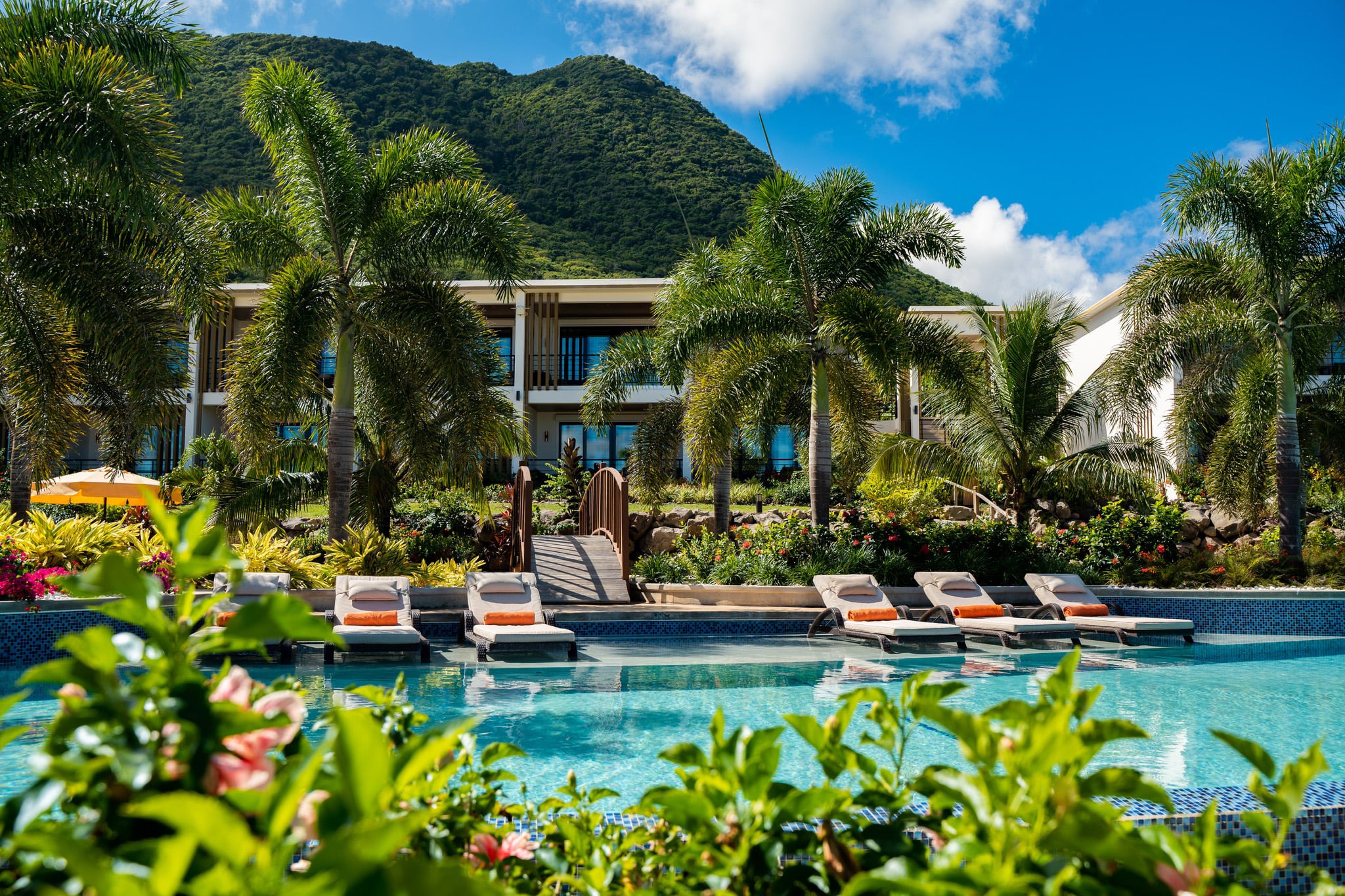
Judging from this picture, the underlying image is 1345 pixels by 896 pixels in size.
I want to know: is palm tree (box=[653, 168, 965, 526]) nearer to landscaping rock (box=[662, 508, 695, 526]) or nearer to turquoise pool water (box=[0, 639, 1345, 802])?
turquoise pool water (box=[0, 639, 1345, 802])

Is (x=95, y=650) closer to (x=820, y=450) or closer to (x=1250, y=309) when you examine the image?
(x=820, y=450)

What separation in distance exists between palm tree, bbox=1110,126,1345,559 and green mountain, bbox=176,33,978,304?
19646 mm

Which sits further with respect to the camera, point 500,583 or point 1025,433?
point 1025,433

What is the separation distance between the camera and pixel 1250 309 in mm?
15578

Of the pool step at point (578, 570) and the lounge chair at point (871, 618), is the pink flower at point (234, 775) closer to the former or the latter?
the lounge chair at point (871, 618)

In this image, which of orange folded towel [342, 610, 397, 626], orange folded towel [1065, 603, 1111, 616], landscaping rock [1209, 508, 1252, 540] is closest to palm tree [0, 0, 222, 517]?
orange folded towel [342, 610, 397, 626]

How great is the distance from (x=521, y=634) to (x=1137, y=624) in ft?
25.8

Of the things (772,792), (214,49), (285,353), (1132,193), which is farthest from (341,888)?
(214,49)

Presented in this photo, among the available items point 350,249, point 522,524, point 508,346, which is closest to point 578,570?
point 522,524

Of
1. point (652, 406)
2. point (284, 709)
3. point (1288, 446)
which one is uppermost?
point (652, 406)

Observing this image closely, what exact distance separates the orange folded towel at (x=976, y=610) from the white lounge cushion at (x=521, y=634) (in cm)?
554

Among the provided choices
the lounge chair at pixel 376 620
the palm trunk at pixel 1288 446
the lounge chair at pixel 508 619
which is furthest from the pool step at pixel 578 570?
the palm trunk at pixel 1288 446

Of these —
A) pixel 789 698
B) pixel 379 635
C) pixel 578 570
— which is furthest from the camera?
pixel 578 570

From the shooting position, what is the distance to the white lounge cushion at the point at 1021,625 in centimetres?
1146
